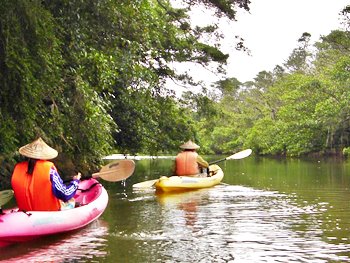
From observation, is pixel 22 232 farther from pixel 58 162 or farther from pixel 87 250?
pixel 58 162

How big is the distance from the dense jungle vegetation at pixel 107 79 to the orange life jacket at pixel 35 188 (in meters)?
0.45

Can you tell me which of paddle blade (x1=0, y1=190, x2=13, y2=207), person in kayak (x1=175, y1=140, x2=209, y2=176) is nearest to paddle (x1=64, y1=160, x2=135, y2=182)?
paddle blade (x1=0, y1=190, x2=13, y2=207)

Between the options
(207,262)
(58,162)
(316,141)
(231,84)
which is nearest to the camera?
(207,262)

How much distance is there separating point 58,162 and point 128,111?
260cm

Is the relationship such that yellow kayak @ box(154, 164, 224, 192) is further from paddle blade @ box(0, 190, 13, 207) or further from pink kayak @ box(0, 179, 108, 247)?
paddle blade @ box(0, 190, 13, 207)

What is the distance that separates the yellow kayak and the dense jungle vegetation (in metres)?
1.50

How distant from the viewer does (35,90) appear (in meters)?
6.60

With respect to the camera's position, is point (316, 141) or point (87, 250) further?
point (316, 141)

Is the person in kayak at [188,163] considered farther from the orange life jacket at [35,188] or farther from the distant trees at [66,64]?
the orange life jacket at [35,188]

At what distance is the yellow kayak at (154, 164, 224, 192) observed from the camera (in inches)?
469

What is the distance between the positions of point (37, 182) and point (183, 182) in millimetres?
6126

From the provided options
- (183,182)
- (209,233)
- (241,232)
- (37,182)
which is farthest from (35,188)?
(183,182)

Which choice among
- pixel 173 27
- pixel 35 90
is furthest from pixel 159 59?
pixel 35 90

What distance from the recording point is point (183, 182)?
12.3 m
